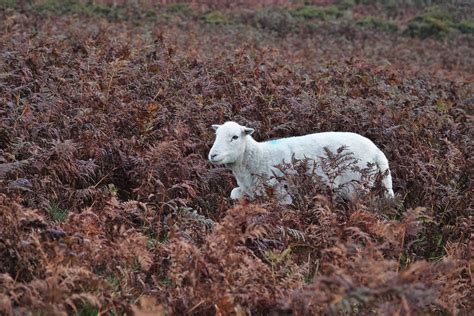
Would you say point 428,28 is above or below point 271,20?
below

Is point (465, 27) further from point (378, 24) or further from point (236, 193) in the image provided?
point (236, 193)

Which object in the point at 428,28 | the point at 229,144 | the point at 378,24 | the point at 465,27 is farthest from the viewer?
the point at 465,27

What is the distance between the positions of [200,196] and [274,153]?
3.50 ft

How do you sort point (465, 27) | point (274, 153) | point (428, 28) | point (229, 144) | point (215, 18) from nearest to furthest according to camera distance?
point (229, 144)
point (274, 153)
point (215, 18)
point (428, 28)
point (465, 27)

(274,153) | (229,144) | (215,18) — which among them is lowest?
(215,18)

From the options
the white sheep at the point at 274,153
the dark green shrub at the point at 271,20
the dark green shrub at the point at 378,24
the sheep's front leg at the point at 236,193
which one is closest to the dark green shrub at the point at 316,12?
the dark green shrub at the point at 271,20

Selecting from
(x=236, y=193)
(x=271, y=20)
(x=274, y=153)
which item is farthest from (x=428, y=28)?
(x=236, y=193)

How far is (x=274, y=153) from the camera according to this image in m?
7.68

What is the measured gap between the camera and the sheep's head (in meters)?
7.14

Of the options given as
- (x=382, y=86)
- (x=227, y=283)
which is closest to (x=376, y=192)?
(x=227, y=283)

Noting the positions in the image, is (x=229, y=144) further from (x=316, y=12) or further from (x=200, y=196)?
(x=316, y=12)

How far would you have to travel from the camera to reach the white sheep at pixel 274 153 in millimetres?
7371

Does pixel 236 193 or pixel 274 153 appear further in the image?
pixel 274 153

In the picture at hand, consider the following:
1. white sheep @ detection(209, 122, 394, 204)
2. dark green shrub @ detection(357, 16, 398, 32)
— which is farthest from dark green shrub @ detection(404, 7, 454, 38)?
white sheep @ detection(209, 122, 394, 204)
